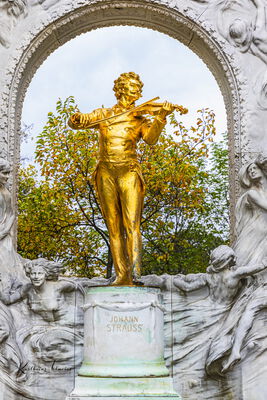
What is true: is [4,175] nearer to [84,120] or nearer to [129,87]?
[84,120]

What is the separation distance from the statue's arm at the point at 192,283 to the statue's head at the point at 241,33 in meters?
3.48

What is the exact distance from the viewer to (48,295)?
28.9 ft

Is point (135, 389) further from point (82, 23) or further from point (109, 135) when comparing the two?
point (82, 23)

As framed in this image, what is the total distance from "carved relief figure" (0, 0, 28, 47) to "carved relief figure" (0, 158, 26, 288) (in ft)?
6.85

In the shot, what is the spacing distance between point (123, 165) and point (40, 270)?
5.49ft

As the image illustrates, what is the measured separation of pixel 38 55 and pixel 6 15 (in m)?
0.74

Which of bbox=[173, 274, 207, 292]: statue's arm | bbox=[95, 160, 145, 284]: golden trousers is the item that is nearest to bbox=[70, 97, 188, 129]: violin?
bbox=[95, 160, 145, 284]: golden trousers

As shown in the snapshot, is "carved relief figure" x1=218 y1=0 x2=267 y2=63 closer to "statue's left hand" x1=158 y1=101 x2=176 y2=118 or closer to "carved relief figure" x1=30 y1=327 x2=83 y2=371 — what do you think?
"statue's left hand" x1=158 y1=101 x2=176 y2=118

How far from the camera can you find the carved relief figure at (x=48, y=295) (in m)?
8.70

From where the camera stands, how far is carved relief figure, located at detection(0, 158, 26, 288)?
352 inches

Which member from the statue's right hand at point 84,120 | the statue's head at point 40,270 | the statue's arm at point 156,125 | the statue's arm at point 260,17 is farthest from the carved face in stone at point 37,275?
the statue's arm at point 260,17

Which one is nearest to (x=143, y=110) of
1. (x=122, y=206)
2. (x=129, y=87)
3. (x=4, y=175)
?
(x=129, y=87)

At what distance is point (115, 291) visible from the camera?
294 inches

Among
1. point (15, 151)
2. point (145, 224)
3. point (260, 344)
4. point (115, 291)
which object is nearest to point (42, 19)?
point (15, 151)
